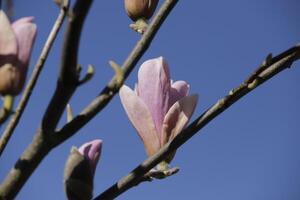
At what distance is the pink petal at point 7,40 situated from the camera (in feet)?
1.35

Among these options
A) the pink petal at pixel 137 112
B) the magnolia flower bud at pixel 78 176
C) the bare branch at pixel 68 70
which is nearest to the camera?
the bare branch at pixel 68 70

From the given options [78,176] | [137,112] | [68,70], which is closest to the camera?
[68,70]

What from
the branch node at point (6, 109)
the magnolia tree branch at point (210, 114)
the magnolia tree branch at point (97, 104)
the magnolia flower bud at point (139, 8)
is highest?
the magnolia flower bud at point (139, 8)

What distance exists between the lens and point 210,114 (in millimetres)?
438

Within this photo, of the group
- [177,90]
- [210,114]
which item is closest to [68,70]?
[210,114]

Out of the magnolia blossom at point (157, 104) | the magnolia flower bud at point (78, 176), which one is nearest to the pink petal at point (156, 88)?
the magnolia blossom at point (157, 104)

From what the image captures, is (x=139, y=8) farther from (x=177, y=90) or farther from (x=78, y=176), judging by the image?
(x=78, y=176)

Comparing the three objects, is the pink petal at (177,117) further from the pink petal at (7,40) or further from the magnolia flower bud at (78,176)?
the pink petal at (7,40)

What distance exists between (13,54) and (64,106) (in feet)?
0.26

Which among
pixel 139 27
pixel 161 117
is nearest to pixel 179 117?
pixel 161 117

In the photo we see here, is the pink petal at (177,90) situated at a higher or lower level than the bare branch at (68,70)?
higher

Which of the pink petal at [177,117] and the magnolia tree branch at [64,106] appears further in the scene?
the pink petal at [177,117]

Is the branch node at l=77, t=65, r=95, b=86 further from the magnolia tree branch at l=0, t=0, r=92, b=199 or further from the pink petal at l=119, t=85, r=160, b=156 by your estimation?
the pink petal at l=119, t=85, r=160, b=156

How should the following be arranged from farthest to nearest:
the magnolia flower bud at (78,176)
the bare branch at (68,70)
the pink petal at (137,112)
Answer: the pink petal at (137,112), the magnolia flower bud at (78,176), the bare branch at (68,70)
